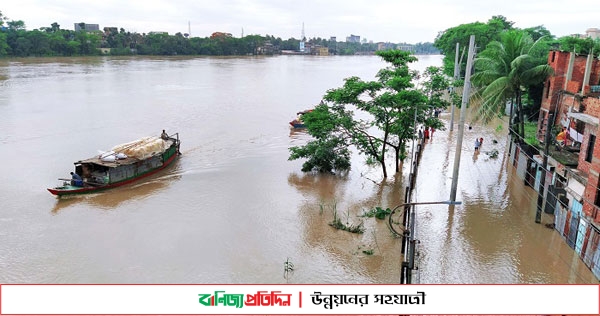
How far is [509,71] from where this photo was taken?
2206 centimetres

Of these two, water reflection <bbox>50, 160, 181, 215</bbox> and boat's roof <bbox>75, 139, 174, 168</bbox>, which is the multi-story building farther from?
boat's roof <bbox>75, 139, 174, 168</bbox>

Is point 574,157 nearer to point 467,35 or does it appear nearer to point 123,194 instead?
point 123,194

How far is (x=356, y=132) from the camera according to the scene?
856 inches

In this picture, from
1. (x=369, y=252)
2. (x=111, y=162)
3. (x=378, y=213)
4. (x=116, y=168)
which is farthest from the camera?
(x=111, y=162)

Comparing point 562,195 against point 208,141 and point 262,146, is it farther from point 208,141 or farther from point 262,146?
point 208,141

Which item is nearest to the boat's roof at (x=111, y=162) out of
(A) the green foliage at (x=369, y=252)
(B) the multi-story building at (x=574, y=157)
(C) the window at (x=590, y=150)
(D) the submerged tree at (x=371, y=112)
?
(D) the submerged tree at (x=371, y=112)

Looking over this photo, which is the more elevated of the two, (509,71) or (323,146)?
(509,71)

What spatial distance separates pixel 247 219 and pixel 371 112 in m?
7.39

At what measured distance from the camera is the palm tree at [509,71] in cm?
2150

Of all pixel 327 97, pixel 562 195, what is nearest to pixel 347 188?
pixel 327 97

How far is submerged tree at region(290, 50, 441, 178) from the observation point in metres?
19.6

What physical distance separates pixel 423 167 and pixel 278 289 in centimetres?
1779

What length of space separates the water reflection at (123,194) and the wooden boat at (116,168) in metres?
0.25

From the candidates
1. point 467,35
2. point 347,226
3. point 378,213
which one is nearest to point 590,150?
point 378,213
